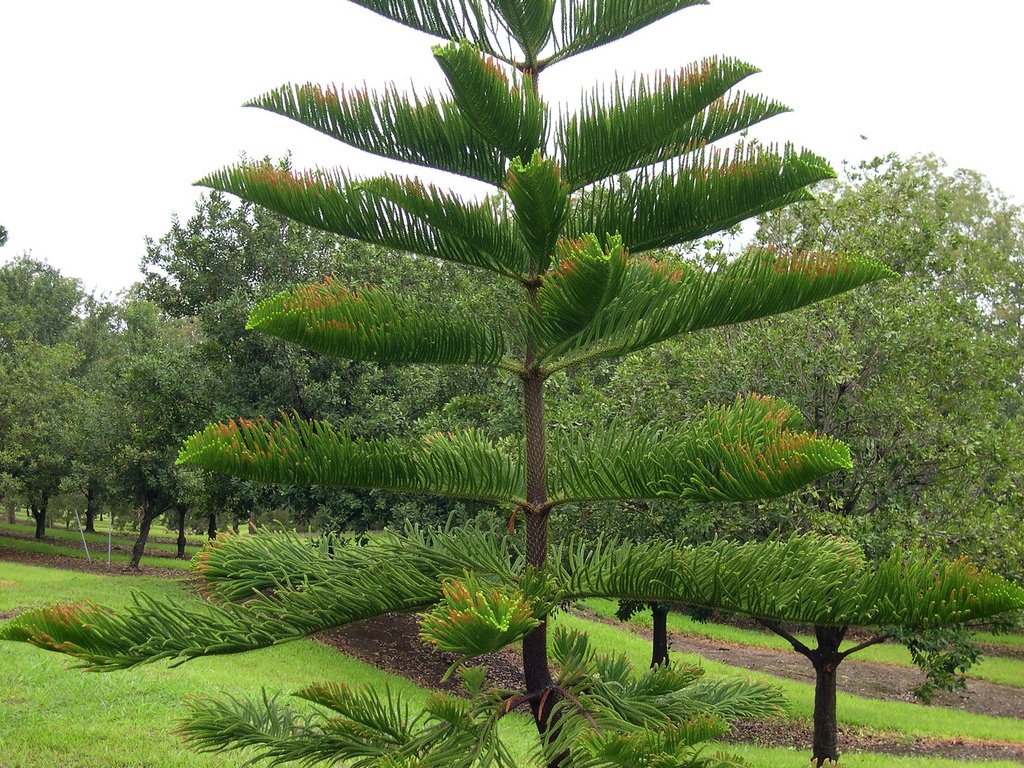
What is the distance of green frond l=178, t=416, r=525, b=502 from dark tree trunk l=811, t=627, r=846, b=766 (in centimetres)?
844

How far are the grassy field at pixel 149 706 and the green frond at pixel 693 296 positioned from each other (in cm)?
150

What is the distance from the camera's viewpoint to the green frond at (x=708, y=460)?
1943 millimetres

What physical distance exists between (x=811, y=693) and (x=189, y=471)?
42.6 ft

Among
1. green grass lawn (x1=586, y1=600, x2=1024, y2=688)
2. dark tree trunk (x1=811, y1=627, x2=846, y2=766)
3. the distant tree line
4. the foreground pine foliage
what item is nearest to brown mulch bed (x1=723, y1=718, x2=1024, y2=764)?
dark tree trunk (x1=811, y1=627, x2=846, y2=766)

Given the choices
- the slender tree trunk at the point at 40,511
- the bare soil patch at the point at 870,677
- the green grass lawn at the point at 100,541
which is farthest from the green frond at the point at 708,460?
the slender tree trunk at the point at 40,511

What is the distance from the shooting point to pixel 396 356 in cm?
235

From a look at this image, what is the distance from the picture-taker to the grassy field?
702 cm

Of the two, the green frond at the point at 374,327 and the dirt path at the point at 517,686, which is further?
the dirt path at the point at 517,686

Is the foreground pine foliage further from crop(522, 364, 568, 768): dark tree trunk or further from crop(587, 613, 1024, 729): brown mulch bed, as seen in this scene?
crop(587, 613, 1024, 729): brown mulch bed

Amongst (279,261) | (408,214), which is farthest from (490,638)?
(279,261)

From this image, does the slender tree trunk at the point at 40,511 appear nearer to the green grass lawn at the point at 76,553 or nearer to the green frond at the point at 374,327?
the green grass lawn at the point at 76,553

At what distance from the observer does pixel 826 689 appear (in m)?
9.97

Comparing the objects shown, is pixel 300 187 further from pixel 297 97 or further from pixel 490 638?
pixel 490 638

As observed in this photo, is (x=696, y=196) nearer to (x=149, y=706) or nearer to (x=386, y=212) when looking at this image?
(x=386, y=212)
